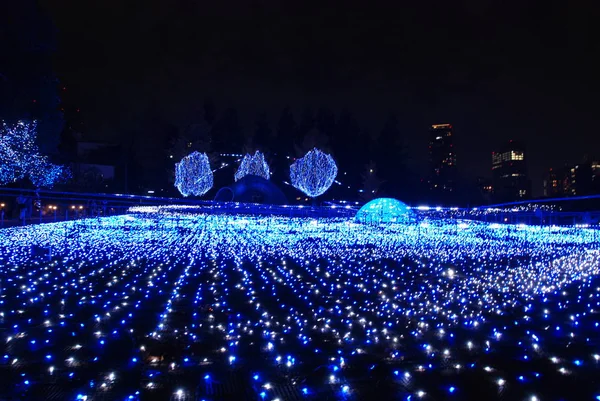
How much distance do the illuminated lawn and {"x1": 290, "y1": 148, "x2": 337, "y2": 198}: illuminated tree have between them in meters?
29.2

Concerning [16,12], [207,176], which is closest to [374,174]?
[207,176]

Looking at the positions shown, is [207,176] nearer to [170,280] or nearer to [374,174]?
[374,174]

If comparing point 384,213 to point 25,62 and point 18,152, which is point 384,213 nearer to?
point 18,152

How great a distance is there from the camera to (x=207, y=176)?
39969mm

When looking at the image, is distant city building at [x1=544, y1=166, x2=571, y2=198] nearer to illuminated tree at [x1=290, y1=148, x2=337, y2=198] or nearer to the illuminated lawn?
illuminated tree at [x1=290, y1=148, x2=337, y2=198]

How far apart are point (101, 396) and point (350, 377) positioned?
1775 millimetres

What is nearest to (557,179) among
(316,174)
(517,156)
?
(316,174)

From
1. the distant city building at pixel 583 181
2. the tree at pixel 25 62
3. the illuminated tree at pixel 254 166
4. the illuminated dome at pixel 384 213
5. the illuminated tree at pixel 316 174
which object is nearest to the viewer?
the tree at pixel 25 62

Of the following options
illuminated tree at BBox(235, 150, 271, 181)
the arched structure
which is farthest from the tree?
illuminated tree at BBox(235, 150, 271, 181)

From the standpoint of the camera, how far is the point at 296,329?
5262 millimetres

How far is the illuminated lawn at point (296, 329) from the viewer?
3.78 meters

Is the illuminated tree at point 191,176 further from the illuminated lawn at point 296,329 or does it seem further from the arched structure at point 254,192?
the illuminated lawn at point 296,329

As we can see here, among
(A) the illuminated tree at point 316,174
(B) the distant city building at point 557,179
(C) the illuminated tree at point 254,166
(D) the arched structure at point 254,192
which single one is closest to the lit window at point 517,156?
(B) the distant city building at point 557,179

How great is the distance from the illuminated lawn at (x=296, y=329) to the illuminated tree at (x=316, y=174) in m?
29.2
